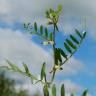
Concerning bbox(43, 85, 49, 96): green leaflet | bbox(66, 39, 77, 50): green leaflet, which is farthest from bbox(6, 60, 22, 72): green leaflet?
bbox(66, 39, 77, 50): green leaflet

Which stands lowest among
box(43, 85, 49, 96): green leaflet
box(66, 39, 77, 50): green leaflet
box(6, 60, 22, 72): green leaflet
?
box(43, 85, 49, 96): green leaflet

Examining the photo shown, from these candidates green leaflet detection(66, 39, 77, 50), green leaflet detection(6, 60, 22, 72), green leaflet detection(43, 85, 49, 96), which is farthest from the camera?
green leaflet detection(66, 39, 77, 50)

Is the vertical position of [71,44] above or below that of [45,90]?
Result: above

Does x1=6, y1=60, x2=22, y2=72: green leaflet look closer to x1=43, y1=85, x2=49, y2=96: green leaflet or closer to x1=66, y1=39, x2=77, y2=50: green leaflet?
x1=43, y1=85, x2=49, y2=96: green leaflet

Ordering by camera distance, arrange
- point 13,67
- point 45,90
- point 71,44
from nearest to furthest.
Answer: point 45,90 < point 13,67 < point 71,44

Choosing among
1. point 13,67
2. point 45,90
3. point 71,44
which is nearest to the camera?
point 45,90

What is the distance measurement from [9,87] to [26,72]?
22930 mm

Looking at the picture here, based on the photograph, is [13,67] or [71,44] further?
[71,44]

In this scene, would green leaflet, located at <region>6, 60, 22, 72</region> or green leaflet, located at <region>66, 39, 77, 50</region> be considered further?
green leaflet, located at <region>66, 39, 77, 50</region>

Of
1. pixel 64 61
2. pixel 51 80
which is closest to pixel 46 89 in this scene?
pixel 51 80

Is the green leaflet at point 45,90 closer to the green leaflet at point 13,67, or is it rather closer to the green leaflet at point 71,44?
the green leaflet at point 13,67

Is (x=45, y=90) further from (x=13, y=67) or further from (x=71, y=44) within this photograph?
(x=71, y=44)

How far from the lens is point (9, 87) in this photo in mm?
25906

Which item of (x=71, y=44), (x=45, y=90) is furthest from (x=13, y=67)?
(x=71, y=44)
